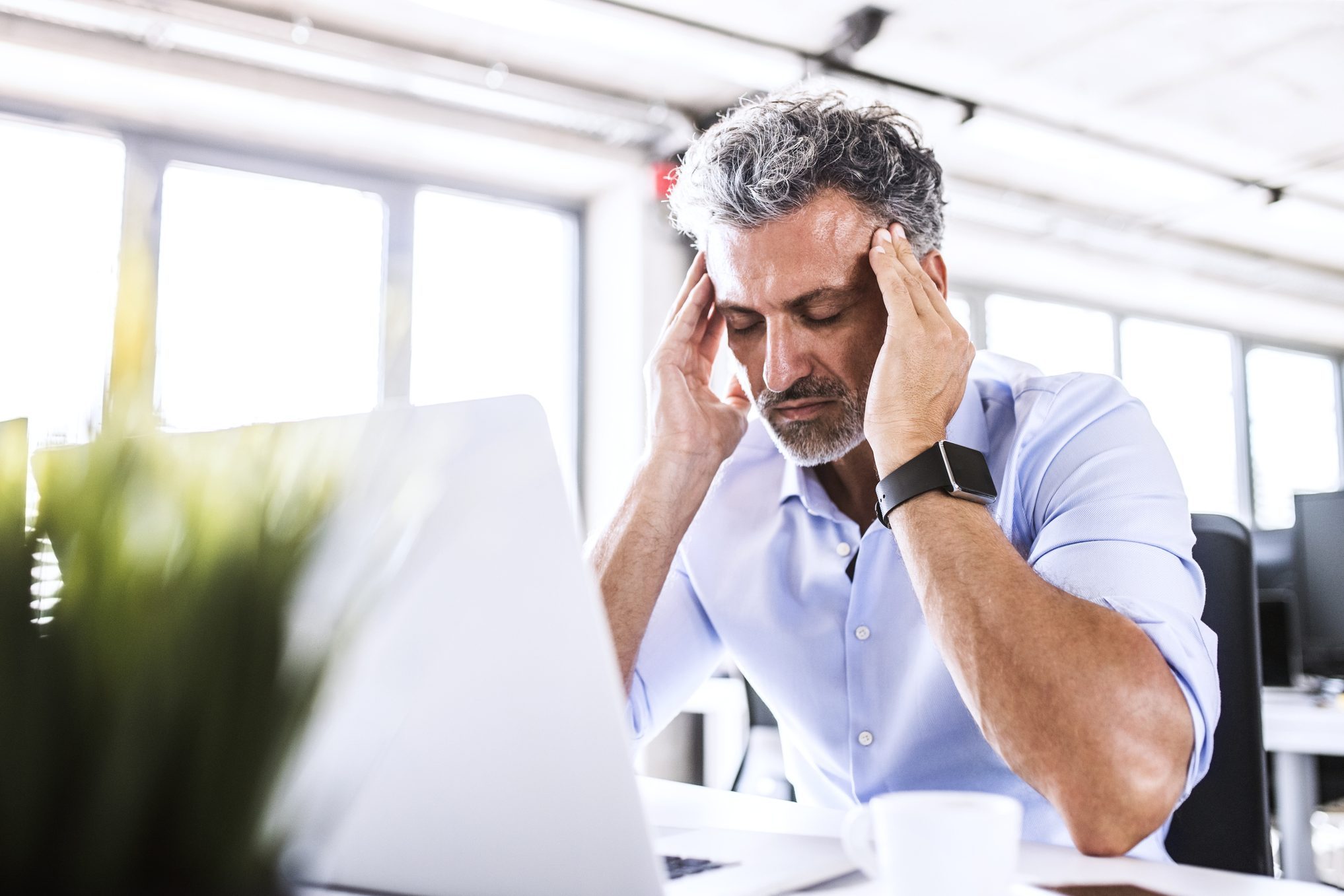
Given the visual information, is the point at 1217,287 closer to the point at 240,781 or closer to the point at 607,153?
the point at 607,153

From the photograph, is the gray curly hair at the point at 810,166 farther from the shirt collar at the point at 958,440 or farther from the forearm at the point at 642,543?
the forearm at the point at 642,543

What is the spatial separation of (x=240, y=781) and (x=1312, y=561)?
3.11m

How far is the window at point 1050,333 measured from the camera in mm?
6230

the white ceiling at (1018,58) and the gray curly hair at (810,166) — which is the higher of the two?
the white ceiling at (1018,58)

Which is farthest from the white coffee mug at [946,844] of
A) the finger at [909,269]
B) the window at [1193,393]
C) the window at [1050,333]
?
the window at [1193,393]

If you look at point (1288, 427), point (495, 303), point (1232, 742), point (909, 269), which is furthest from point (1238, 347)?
point (1232, 742)

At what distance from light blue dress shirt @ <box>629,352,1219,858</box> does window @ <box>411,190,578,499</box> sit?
2.93m

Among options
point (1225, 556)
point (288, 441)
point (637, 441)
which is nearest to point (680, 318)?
point (1225, 556)

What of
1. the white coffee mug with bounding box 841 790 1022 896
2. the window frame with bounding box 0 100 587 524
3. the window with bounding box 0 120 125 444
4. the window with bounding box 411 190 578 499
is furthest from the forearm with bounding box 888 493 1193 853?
the window with bounding box 411 190 578 499

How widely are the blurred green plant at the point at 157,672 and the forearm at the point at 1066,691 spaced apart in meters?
0.66

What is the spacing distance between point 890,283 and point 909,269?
0.05 metres

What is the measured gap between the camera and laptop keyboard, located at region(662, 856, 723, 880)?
732mm

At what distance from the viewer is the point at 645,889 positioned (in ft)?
1.81

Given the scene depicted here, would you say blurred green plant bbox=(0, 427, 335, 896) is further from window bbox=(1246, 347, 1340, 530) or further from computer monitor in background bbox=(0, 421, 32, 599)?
window bbox=(1246, 347, 1340, 530)
